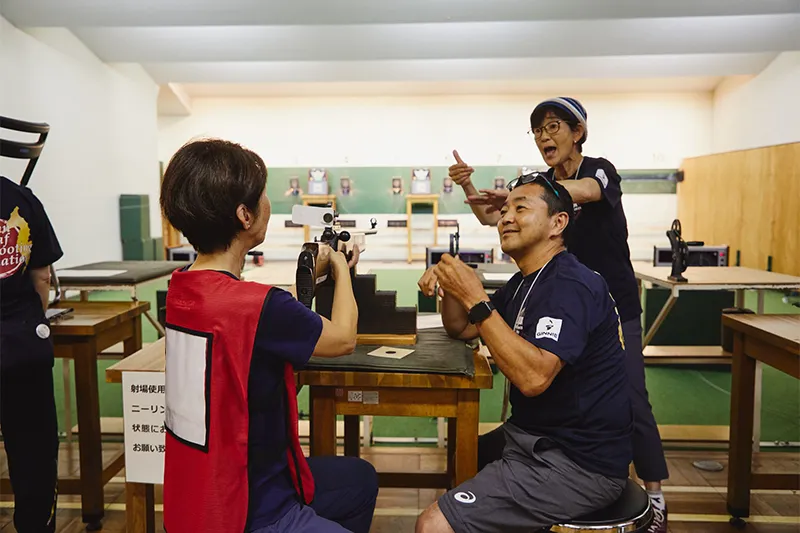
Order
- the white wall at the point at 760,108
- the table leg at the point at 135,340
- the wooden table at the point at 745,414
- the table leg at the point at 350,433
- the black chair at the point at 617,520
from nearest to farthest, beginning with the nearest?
the black chair at the point at 617,520
the wooden table at the point at 745,414
the table leg at the point at 350,433
the table leg at the point at 135,340
the white wall at the point at 760,108

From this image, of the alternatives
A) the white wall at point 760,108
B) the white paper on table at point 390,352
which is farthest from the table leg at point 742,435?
the white wall at point 760,108

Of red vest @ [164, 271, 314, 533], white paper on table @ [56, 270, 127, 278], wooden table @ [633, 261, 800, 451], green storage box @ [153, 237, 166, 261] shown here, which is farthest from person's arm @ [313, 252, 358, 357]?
green storage box @ [153, 237, 166, 261]

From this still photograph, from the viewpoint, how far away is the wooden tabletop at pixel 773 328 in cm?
174

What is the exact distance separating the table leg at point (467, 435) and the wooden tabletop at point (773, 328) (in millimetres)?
1042

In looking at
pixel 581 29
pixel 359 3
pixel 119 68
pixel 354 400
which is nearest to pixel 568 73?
pixel 581 29

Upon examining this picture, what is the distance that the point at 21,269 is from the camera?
62.3 inches

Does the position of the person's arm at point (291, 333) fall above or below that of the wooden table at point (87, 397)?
above

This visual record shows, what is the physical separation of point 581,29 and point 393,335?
227 inches

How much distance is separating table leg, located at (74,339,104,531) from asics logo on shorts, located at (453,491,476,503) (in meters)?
1.33

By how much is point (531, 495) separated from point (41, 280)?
4.82 feet

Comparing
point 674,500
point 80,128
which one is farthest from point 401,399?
point 80,128

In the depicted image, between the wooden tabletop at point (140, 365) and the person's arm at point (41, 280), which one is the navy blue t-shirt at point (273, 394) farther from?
the person's arm at point (41, 280)

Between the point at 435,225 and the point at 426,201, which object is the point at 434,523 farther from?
the point at 426,201

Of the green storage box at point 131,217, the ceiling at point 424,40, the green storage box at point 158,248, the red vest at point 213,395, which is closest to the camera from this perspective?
the red vest at point 213,395
